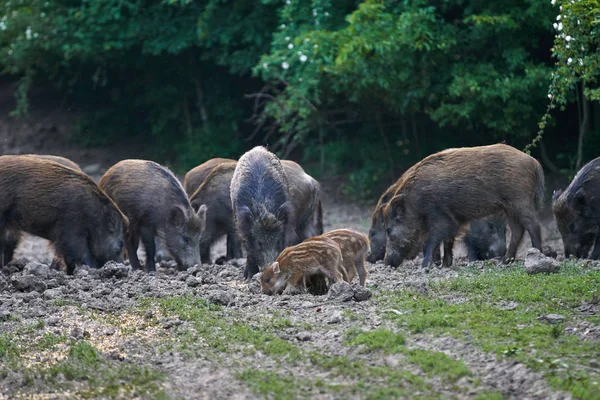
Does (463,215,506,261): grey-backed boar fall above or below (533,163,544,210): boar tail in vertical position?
below

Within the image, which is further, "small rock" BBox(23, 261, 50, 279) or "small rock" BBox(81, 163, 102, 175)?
"small rock" BBox(81, 163, 102, 175)

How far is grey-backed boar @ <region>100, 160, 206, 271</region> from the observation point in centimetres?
1098

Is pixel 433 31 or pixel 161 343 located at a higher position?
pixel 433 31

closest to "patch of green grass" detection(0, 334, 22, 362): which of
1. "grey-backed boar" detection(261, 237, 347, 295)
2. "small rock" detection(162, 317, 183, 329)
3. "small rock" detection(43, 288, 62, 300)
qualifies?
"small rock" detection(162, 317, 183, 329)

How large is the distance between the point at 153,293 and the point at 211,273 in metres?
1.88

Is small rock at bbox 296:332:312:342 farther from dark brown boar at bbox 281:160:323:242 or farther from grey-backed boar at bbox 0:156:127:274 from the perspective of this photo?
dark brown boar at bbox 281:160:323:242

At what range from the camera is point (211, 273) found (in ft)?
32.8

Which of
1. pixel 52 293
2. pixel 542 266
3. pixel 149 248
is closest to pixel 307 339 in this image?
pixel 52 293

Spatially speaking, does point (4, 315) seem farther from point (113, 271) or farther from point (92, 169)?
point (92, 169)

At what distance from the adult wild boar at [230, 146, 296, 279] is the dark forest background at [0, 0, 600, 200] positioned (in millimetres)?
3265

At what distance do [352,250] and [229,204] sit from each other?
11.9 ft

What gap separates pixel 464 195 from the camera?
393 inches

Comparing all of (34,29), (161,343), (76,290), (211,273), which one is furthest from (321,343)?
(34,29)

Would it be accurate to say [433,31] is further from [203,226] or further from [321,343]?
[321,343]
